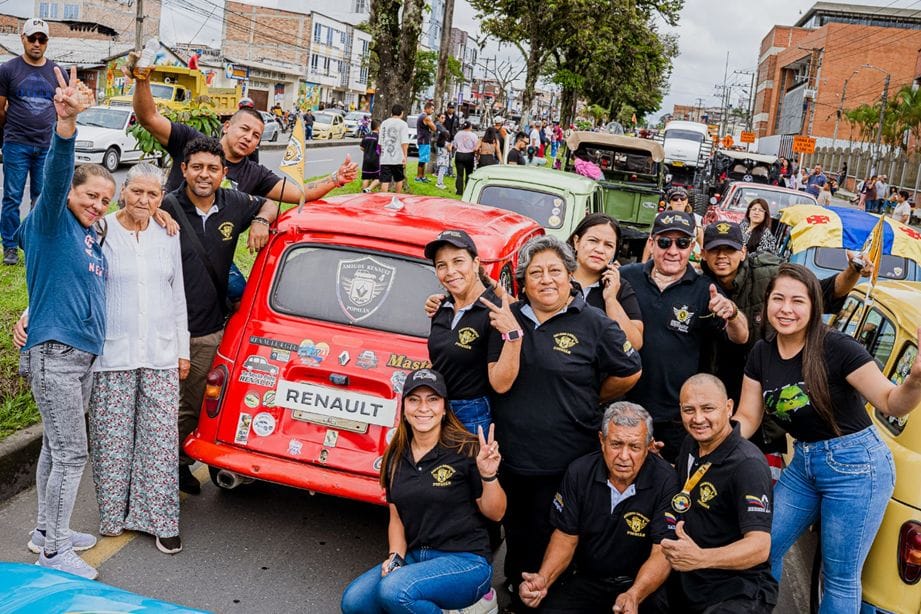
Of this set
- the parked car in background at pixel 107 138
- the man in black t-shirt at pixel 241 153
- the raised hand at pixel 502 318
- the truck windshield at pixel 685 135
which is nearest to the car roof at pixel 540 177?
the man in black t-shirt at pixel 241 153

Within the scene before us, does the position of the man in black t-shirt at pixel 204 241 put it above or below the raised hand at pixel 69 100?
below

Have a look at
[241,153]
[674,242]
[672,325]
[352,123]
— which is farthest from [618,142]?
[352,123]

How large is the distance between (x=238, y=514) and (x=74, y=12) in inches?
3335

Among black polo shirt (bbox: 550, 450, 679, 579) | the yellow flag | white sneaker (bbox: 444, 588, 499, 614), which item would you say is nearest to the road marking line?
white sneaker (bbox: 444, 588, 499, 614)

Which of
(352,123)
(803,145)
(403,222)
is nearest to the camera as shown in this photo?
(403,222)

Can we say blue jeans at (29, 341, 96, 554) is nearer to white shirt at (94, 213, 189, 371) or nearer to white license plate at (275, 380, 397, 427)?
white shirt at (94, 213, 189, 371)

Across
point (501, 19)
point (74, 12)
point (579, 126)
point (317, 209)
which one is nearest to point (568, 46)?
point (501, 19)

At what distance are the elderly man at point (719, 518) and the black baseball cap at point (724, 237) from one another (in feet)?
4.71

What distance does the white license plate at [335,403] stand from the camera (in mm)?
4703

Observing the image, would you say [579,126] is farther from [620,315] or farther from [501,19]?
[620,315]

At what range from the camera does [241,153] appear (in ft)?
19.8

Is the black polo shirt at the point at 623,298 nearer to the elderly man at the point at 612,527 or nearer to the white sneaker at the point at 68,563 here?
the elderly man at the point at 612,527

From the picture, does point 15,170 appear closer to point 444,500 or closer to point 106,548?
point 106,548

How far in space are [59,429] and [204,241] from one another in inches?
54.6
